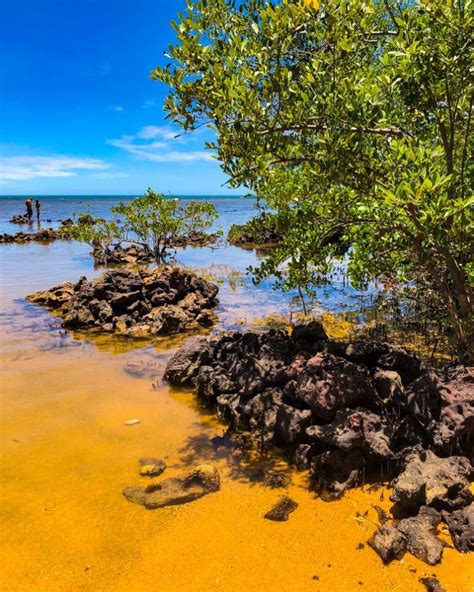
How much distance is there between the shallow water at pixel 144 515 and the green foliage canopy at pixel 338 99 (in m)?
3.09

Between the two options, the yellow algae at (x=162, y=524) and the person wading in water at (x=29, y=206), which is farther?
the person wading in water at (x=29, y=206)

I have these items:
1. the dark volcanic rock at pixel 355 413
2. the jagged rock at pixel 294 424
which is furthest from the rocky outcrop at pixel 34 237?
the jagged rock at pixel 294 424

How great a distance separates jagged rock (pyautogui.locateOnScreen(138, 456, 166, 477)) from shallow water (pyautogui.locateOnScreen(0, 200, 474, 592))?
87 millimetres

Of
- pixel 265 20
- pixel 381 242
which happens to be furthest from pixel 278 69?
pixel 381 242

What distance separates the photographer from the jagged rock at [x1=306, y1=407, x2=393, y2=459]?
5.25 metres

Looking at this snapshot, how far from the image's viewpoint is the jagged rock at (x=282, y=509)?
4704mm

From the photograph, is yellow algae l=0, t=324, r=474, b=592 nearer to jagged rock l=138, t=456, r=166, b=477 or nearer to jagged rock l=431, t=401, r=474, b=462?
jagged rock l=138, t=456, r=166, b=477

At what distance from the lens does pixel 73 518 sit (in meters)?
4.79

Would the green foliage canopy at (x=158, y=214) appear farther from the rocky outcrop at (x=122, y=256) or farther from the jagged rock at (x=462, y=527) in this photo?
the jagged rock at (x=462, y=527)

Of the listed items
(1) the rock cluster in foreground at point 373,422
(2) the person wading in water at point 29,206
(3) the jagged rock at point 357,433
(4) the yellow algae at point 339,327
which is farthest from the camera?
(2) the person wading in water at point 29,206

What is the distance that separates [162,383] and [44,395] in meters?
2.12

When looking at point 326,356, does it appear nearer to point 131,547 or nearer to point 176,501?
point 176,501

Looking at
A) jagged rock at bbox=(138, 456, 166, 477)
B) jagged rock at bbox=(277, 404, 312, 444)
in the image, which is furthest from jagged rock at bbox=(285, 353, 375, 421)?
jagged rock at bbox=(138, 456, 166, 477)

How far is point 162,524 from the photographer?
468 centimetres
